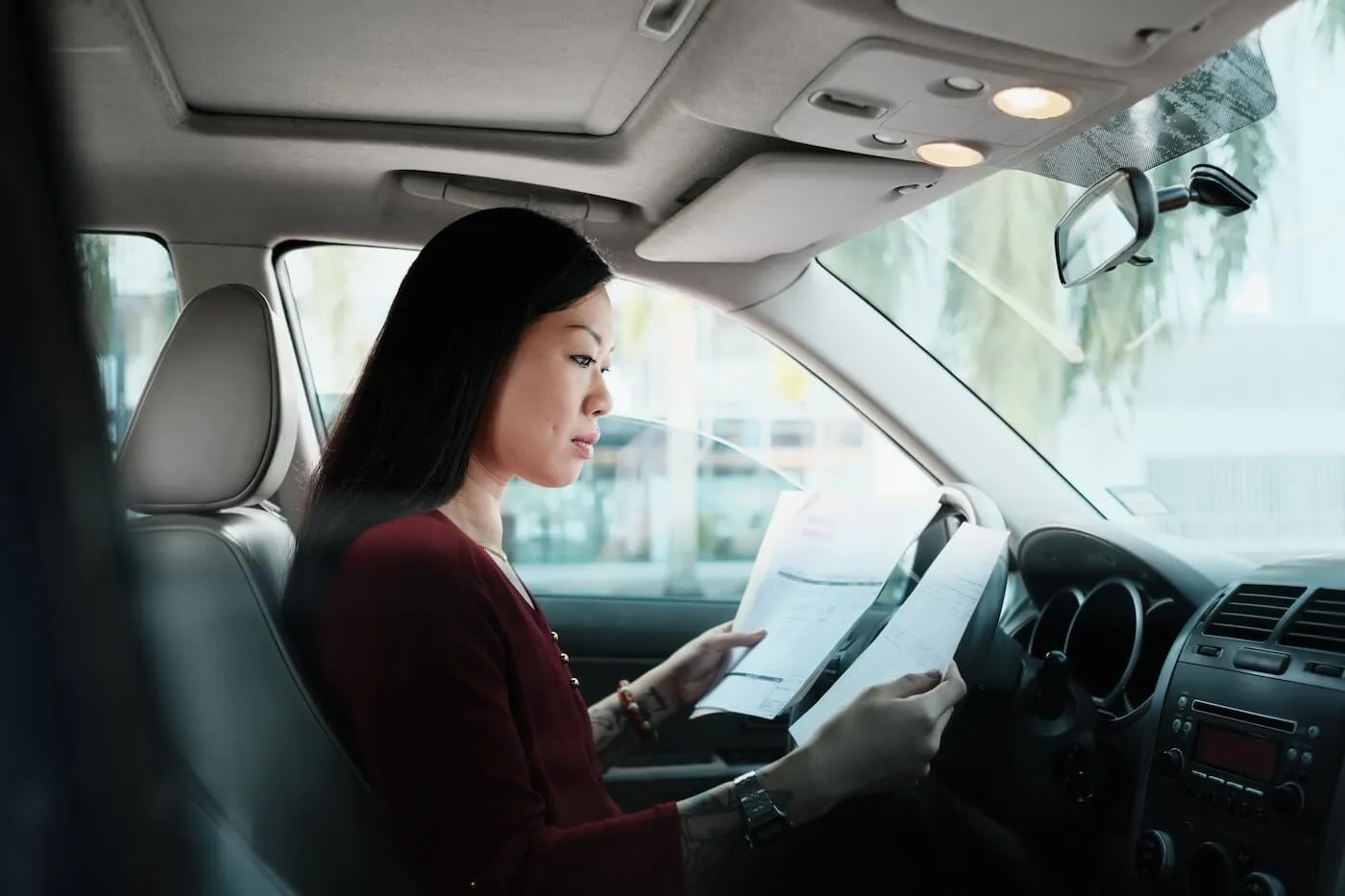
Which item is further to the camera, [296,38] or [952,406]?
[952,406]

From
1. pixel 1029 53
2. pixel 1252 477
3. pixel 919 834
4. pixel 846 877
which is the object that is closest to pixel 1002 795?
pixel 919 834

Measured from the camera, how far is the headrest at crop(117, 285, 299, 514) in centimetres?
138

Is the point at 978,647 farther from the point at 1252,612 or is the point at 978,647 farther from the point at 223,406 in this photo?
the point at 223,406

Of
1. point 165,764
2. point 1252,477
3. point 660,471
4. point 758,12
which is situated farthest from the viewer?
point 660,471

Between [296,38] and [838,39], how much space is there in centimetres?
72

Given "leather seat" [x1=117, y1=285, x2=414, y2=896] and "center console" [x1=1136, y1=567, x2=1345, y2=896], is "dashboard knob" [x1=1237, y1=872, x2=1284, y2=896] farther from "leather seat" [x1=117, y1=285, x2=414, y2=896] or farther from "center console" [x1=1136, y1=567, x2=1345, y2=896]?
"leather seat" [x1=117, y1=285, x2=414, y2=896]

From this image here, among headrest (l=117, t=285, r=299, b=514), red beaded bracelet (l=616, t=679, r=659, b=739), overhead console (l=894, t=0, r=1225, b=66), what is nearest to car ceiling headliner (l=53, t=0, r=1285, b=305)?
overhead console (l=894, t=0, r=1225, b=66)

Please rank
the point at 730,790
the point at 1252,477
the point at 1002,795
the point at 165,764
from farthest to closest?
the point at 1252,477, the point at 1002,795, the point at 730,790, the point at 165,764

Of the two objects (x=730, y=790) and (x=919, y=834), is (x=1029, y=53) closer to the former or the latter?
(x=730, y=790)

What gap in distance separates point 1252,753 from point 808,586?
2.21ft

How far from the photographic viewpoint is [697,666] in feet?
6.42

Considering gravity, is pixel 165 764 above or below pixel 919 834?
above

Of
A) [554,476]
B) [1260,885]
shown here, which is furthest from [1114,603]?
[554,476]

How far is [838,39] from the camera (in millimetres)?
1347
